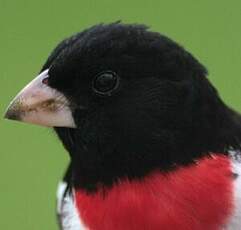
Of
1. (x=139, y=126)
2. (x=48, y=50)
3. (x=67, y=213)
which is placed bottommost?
(x=48, y=50)

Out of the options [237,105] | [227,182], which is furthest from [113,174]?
[237,105]

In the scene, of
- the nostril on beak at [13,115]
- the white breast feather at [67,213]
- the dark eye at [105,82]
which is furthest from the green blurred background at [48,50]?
the dark eye at [105,82]

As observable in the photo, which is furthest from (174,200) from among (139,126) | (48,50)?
(48,50)

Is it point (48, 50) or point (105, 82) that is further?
point (48, 50)

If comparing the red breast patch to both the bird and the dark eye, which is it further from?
the dark eye

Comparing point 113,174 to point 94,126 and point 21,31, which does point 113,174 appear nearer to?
point 94,126

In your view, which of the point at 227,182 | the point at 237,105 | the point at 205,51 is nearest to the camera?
the point at 227,182

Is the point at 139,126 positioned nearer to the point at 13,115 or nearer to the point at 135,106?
the point at 135,106
